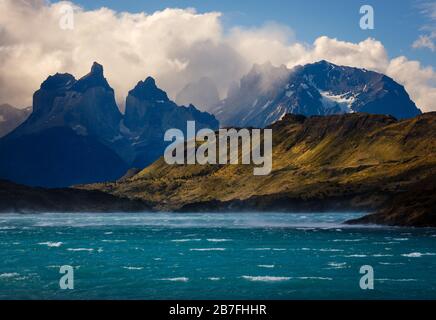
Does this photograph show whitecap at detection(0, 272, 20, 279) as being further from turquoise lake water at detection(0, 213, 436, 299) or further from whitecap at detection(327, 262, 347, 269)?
whitecap at detection(327, 262, 347, 269)

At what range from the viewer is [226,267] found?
91.6 metres

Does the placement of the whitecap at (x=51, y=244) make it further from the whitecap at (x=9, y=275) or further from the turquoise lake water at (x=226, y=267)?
the whitecap at (x=9, y=275)

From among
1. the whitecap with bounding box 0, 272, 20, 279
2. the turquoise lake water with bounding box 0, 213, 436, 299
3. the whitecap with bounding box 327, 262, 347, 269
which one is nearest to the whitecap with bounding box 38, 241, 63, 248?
the turquoise lake water with bounding box 0, 213, 436, 299

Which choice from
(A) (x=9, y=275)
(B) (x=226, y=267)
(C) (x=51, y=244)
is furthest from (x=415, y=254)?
(C) (x=51, y=244)

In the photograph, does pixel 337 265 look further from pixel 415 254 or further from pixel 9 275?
pixel 9 275

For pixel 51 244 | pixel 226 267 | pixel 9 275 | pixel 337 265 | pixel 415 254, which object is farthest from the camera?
pixel 51 244

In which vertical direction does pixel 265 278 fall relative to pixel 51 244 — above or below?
below

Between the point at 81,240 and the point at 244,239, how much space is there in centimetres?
3640

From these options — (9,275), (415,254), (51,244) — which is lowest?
(9,275)

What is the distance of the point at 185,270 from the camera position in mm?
88375

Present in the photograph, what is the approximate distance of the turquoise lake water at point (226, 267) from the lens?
67875 millimetres

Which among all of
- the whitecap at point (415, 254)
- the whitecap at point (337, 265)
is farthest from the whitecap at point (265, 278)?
the whitecap at point (415, 254)
